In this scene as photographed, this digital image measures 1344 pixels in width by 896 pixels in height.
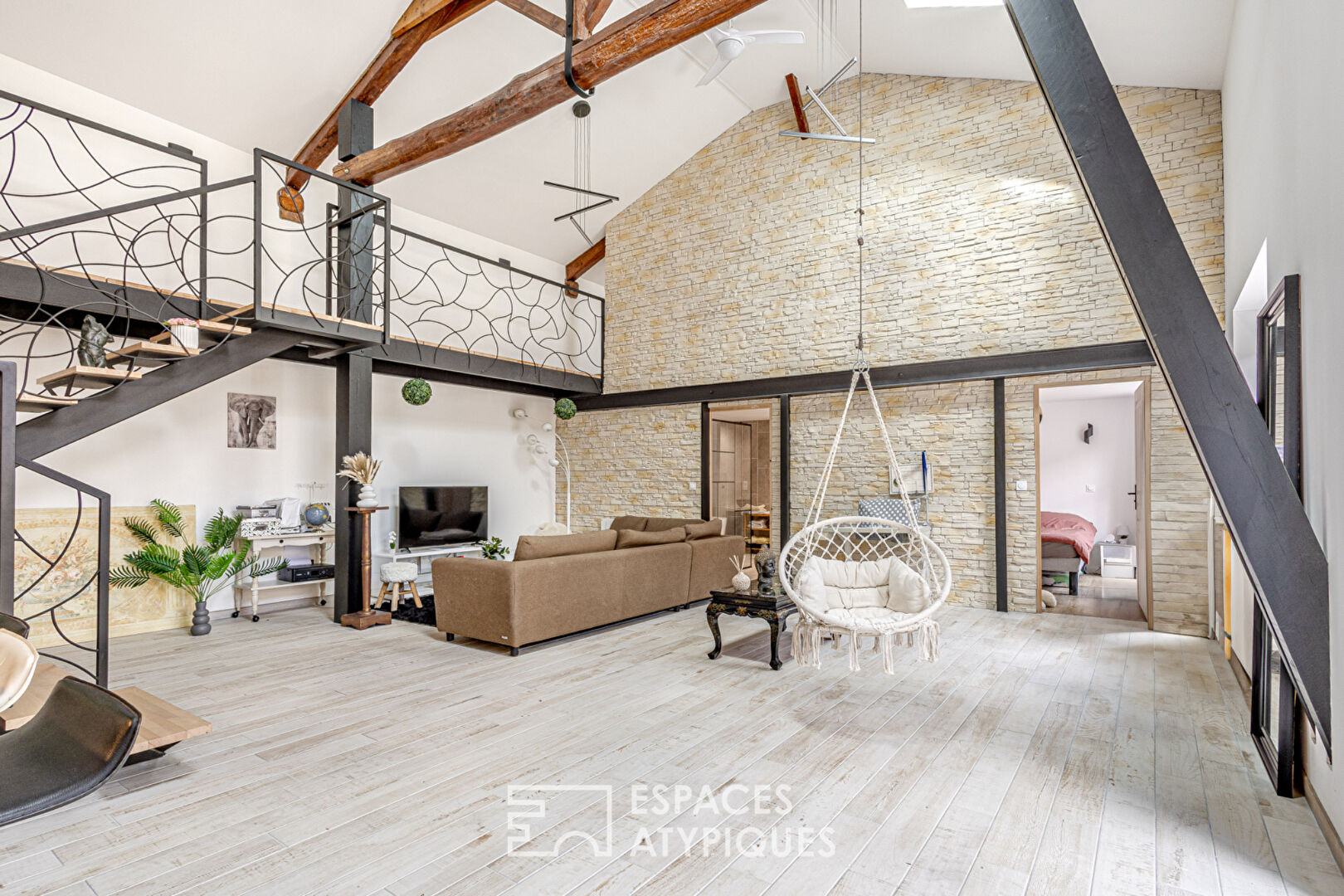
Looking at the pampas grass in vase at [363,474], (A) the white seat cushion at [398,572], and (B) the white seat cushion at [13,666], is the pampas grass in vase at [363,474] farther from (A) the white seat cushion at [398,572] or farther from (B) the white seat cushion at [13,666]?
(B) the white seat cushion at [13,666]

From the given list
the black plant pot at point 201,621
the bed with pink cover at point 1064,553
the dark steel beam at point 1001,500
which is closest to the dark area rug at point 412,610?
the black plant pot at point 201,621

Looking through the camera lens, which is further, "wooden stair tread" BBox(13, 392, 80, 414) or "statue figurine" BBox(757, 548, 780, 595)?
"statue figurine" BBox(757, 548, 780, 595)

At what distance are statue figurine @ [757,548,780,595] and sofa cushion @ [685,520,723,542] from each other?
160 cm

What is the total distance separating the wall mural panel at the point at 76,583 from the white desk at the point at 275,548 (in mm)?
532

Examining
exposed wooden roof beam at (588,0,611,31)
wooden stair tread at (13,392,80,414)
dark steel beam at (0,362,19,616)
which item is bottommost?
dark steel beam at (0,362,19,616)

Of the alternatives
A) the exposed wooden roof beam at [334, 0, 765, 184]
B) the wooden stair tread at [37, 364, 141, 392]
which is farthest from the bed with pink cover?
the wooden stair tread at [37, 364, 141, 392]

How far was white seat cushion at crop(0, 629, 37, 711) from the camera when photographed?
1021 millimetres

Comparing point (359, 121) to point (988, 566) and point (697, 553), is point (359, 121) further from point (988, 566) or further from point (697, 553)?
point (988, 566)

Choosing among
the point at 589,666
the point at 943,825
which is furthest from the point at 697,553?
the point at 943,825

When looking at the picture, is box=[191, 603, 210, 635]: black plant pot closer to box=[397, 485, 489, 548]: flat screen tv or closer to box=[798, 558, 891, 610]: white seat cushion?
box=[397, 485, 489, 548]: flat screen tv

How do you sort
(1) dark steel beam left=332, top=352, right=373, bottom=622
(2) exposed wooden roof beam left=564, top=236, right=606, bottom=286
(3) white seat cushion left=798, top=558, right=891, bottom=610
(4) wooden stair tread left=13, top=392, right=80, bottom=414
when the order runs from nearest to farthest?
(4) wooden stair tread left=13, top=392, right=80, bottom=414
(3) white seat cushion left=798, top=558, right=891, bottom=610
(1) dark steel beam left=332, top=352, right=373, bottom=622
(2) exposed wooden roof beam left=564, top=236, right=606, bottom=286

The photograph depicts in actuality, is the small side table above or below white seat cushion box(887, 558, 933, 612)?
below

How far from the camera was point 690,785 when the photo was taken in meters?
2.84

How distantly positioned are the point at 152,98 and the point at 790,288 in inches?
252
